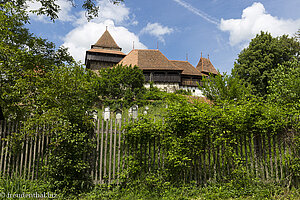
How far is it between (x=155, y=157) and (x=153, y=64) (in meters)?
30.5

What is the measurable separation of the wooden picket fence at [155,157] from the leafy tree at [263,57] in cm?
2481

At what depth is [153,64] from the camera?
35.3 metres

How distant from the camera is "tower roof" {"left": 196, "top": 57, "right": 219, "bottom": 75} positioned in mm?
46231

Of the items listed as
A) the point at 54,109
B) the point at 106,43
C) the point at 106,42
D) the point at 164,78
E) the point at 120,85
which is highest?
the point at 106,42

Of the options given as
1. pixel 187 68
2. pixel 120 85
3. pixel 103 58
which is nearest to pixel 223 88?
pixel 120 85

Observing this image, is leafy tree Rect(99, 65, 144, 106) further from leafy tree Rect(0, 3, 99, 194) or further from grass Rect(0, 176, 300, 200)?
grass Rect(0, 176, 300, 200)

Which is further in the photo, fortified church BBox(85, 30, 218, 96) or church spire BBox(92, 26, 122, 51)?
church spire BBox(92, 26, 122, 51)

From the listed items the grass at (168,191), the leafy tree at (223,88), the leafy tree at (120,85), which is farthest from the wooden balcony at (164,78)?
the grass at (168,191)

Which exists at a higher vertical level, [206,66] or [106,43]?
[106,43]

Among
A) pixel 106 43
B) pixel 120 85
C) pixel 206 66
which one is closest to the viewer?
pixel 120 85

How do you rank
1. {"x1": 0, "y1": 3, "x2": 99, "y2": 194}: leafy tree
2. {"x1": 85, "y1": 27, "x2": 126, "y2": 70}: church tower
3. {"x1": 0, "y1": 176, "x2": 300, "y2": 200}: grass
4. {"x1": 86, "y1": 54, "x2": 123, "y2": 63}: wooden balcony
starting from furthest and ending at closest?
{"x1": 85, "y1": 27, "x2": 126, "y2": 70}: church tower, {"x1": 86, "y1": 54, "x2": 123, "y2": 63}: wooden balcony, {"x1": 0, "y1": 3, "x2": 99, "y2": 194}: leafy tree, {"x1": 0, "y1": 176, "x2": 300, "y2": 200}: grass

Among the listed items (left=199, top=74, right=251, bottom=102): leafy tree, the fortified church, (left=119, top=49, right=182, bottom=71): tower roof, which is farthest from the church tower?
(left=199, top=74, right=251, bottom=102): leafy tree

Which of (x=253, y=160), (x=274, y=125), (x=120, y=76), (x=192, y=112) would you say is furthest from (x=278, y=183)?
(x=120, y=76)

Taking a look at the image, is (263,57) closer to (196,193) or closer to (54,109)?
(196,193)
